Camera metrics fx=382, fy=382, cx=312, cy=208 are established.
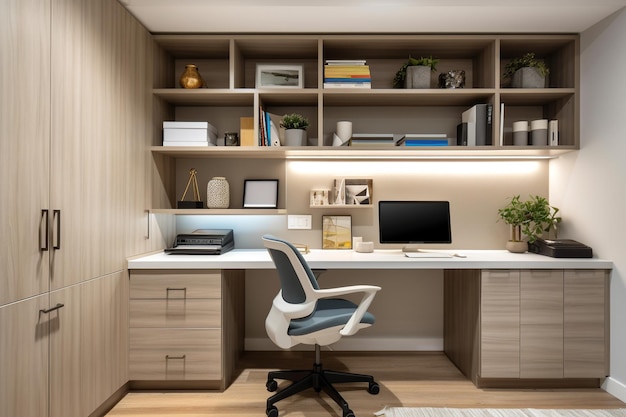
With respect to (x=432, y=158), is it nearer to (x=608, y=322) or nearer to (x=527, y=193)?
(x=527, y=193)

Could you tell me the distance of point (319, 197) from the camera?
3.00 metres

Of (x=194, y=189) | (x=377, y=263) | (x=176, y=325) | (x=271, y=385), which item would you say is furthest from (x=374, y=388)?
(x=194, y=189)

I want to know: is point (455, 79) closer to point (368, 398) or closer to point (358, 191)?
point (358, 191)

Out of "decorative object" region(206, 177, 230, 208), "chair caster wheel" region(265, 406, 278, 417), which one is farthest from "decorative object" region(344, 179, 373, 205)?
"chair caster wheel" region(265, 406, 278, 417)

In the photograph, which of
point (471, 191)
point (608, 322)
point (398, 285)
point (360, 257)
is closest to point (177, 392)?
point (360, 257)

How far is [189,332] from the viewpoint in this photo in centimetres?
236

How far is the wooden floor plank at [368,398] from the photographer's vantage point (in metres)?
2.21

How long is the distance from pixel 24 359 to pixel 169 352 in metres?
0.92

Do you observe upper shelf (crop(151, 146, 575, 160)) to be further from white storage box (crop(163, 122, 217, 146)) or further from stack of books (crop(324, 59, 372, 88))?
stack of books (crop(324, 59, 372, 88))

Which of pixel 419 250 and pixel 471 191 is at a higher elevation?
pixel 471 191

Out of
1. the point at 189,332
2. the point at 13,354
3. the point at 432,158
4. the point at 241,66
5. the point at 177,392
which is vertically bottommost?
the point at 177,392

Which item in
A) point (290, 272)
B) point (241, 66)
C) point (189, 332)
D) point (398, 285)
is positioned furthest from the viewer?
point (398, 285)

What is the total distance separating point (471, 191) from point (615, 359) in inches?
55.8

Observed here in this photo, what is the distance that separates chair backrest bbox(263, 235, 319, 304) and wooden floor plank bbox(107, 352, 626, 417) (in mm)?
711
